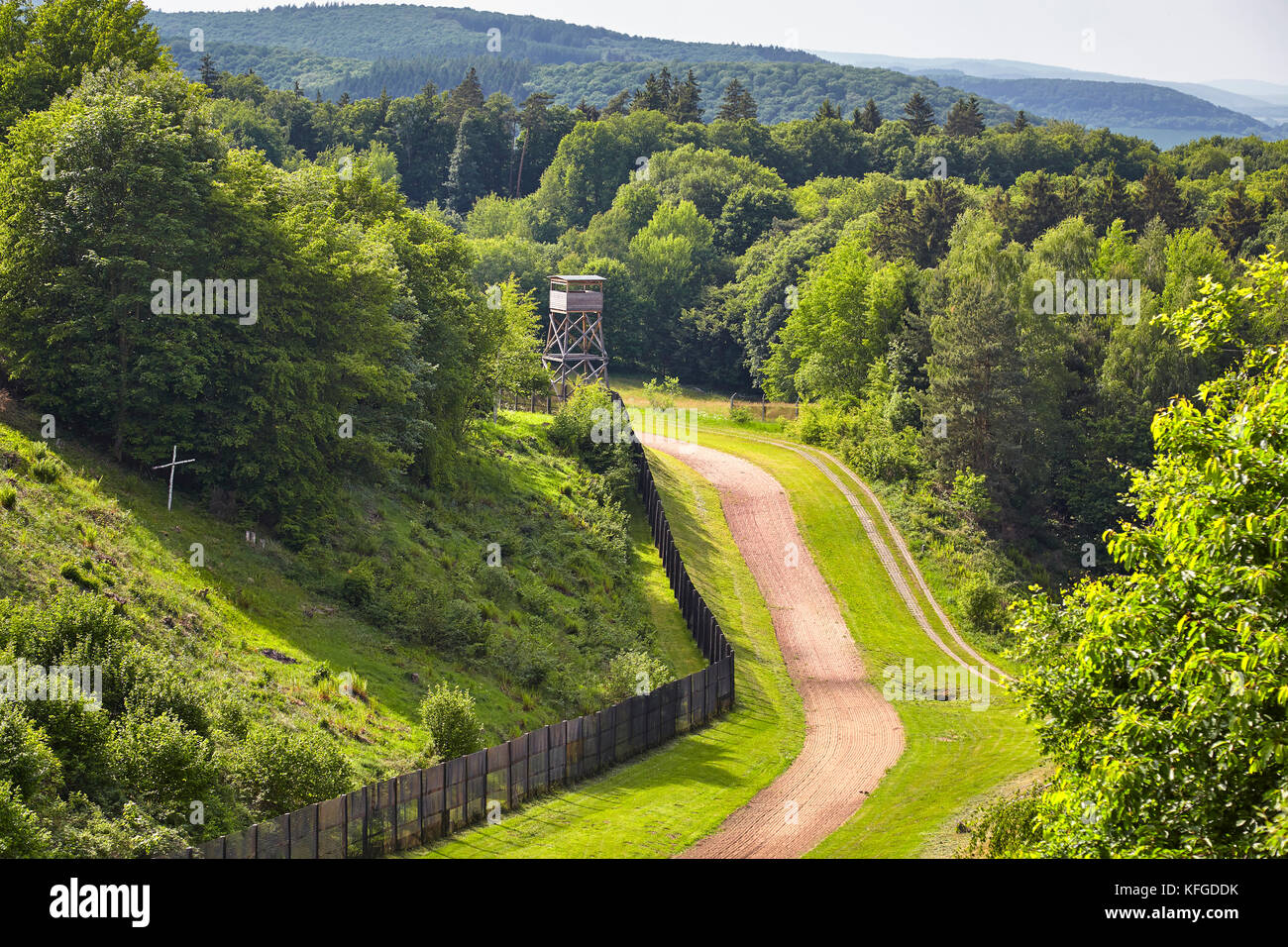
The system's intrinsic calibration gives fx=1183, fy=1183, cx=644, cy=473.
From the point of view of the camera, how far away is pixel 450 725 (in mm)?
34156

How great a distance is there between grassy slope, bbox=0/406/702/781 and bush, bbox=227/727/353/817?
319 centimetres

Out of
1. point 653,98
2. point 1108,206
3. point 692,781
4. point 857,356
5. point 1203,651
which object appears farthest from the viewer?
point 653,98

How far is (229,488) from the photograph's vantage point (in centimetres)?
4366

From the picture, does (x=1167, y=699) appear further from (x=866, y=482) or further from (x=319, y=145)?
(x=319, y=145)

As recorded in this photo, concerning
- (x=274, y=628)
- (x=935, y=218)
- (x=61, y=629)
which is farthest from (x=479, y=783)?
(x=935, y=218)

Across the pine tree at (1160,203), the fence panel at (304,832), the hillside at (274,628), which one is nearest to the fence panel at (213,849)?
the hillside at (274,628)

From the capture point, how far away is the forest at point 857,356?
52.5 feet

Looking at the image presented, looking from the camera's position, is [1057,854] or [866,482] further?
[866,482]

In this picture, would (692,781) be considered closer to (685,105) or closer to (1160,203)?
(1160,203)

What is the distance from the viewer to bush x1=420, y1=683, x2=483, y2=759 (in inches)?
1340

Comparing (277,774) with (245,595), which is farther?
Result: (245,595)

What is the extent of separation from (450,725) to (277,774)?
7323mm

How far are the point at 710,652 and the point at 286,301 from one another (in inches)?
893
